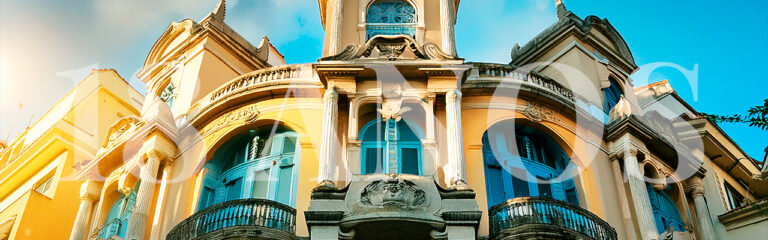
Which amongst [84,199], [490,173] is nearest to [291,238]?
[490,173]

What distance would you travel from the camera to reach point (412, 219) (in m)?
14.5

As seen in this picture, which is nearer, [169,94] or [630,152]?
[630,152]

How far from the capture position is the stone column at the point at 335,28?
19.6 metres

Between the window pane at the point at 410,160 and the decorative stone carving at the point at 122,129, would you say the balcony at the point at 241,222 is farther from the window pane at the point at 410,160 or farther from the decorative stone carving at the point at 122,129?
the decorative stone carving at the point at 122,129

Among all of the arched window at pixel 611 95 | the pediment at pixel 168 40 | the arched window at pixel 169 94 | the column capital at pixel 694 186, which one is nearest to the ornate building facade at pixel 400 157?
the column capital at pixel 694 186

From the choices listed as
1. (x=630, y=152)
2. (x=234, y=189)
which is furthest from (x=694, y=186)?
(x=234, y=189)

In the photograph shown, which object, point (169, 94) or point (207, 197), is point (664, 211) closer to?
point (207, 197)

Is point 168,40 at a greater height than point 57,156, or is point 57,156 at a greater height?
point 168,40

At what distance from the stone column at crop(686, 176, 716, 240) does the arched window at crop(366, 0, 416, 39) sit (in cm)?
844

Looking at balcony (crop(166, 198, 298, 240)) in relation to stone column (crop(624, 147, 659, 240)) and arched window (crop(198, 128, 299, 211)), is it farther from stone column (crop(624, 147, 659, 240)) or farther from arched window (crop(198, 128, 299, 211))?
stone column (crop(624, 147, 659, 240))

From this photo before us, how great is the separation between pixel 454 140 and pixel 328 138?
9.01 ft

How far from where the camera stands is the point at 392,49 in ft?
60.6

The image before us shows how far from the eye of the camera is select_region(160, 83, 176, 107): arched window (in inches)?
887

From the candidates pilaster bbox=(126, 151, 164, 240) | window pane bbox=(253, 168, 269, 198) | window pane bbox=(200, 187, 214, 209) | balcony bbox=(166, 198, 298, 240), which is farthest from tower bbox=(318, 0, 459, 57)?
balcony bbox=(166, 198, 298, 240)
